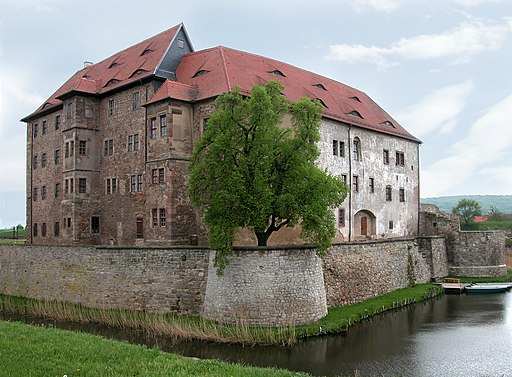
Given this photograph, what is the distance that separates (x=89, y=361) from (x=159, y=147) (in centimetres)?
1517

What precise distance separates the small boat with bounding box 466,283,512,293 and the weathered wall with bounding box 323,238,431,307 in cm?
296

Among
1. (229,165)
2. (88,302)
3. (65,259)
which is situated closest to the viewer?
(229,165)

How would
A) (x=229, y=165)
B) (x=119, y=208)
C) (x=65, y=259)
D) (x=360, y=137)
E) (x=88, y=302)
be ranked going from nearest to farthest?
1. (x=229, y=165)
2. (x=88, y=302)
3. (x=65, y=259)
4. (x=119, y=208)
5. (x=360, y=137)

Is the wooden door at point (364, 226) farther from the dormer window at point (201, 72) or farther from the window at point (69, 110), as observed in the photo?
the window at point (69, 110)

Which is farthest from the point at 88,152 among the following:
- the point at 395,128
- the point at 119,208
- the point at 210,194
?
the point at 395,128

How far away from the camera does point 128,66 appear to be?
105ft

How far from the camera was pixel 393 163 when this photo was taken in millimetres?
37625

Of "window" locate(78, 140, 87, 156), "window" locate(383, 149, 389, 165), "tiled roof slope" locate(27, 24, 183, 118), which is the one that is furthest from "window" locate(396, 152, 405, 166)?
"window" locate(78, 140, 87, 156)

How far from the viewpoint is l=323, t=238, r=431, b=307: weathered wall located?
25.3m

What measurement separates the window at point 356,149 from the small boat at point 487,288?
10.7 meters

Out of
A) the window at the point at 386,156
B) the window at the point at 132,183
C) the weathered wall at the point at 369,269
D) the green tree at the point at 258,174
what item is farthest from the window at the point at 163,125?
the window at the point at 386,156

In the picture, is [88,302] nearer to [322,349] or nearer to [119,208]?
[119,208]

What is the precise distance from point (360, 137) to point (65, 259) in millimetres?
19455

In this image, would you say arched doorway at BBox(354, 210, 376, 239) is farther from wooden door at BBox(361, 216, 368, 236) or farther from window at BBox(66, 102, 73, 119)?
window at BBox(66, 102, 73, 119)
